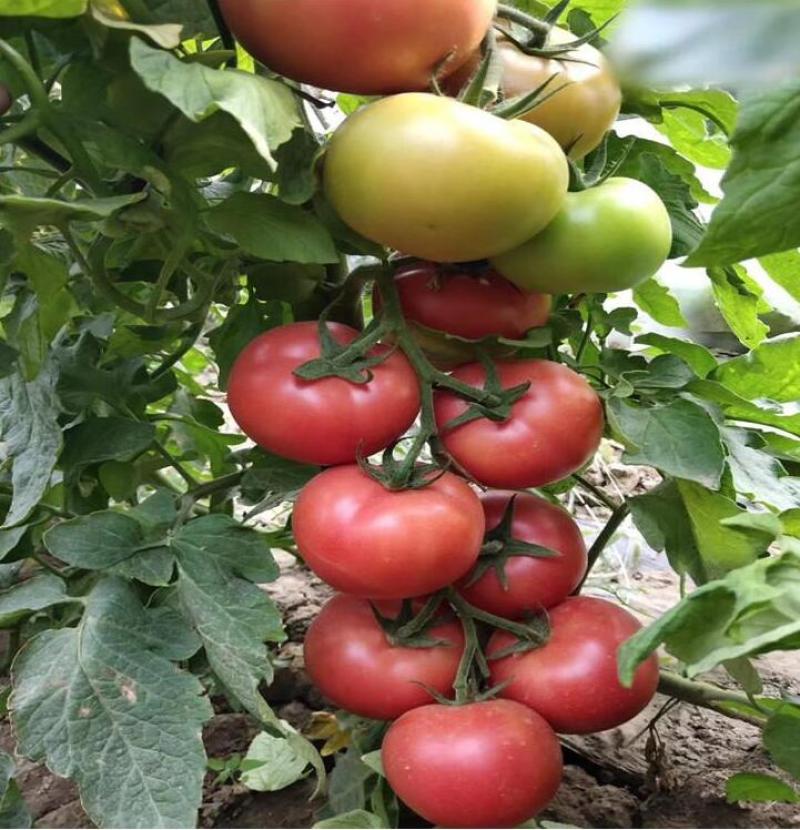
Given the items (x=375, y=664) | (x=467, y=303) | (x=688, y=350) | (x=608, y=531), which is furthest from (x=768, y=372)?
(x=375, y=664)

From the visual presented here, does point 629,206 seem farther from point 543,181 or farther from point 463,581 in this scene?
point 463,581

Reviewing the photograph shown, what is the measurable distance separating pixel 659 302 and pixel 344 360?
0.34 metres

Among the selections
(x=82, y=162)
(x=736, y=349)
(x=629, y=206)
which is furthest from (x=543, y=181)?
(x=736, y=349)

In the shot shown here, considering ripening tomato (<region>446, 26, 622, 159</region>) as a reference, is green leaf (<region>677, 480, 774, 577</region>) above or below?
below

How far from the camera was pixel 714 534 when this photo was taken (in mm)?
580

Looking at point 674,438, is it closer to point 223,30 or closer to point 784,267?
point 784,267

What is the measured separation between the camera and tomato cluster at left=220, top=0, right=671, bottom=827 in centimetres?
46

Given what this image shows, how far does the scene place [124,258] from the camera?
0.64 m

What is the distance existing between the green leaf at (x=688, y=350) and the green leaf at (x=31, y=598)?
0.46 m

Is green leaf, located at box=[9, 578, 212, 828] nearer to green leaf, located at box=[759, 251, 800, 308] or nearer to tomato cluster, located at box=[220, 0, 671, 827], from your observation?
tomato cluster, located at box=[220, 0, 671, 827]

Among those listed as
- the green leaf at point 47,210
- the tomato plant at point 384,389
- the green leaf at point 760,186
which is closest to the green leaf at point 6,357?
the tomato plant at point 384,389

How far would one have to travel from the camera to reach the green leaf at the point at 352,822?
55cm

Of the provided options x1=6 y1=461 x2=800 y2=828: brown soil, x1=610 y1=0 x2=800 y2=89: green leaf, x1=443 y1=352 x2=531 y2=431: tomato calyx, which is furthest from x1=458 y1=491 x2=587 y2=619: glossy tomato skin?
x1=610 y1=0 x2=800 y2=89: green leaf

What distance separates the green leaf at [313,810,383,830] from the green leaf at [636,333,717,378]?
1.31ft
